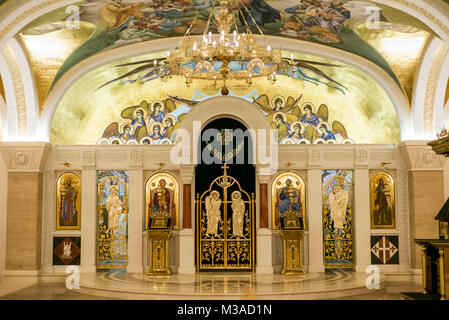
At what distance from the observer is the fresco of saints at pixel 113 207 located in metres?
13.1

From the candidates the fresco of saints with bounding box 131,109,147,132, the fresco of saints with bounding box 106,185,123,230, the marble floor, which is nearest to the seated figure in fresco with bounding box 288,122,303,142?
the marble floor

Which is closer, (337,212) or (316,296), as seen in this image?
(316,296)

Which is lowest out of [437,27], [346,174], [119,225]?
[119,225]

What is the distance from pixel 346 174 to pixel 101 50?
19.2 feet

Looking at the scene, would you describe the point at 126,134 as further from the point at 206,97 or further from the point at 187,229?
the point at 187,229

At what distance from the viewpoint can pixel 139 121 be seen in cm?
1391

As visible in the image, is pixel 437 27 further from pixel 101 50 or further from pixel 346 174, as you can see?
pixel 101 50

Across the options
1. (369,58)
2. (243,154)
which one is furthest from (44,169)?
(369,58)

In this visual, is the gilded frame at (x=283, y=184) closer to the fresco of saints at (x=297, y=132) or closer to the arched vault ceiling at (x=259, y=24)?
the fresco of saints at (x=297, y=132)

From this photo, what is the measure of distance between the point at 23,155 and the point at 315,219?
629 cm

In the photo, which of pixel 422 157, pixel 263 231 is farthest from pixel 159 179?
pixel 422 157

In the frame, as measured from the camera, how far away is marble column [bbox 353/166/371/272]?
12.8 metres
